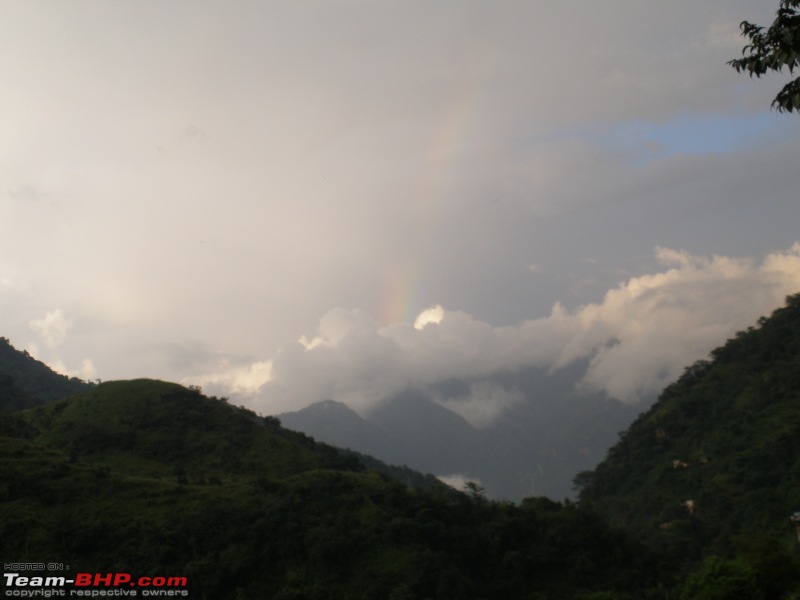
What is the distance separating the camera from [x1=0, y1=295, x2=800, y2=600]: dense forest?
43.8 meters

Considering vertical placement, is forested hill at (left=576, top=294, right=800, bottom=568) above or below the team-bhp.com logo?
above

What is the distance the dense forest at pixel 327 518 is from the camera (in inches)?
1726

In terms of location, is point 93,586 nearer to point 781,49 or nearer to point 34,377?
point 781,49

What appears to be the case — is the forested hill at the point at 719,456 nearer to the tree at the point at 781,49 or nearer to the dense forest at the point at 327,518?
the dense forest at the point at 327,518

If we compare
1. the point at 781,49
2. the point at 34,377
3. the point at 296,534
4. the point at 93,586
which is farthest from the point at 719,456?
the point at 34,377

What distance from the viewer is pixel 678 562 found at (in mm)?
60000

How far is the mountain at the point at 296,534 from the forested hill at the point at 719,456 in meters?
12.0

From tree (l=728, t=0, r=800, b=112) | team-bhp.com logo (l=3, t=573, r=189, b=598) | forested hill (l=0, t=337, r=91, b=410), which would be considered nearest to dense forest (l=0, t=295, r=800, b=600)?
team-bhp.com logo (l=3, t=573, r=189, b=598)

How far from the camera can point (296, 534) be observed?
4838 centimetres

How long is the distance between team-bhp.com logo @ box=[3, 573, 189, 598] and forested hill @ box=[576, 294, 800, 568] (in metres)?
40.8

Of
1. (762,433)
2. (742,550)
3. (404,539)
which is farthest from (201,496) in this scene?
(762,433)

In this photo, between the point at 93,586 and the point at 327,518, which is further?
the point at 327,518

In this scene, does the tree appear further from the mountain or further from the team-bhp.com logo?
the team-bhp.com logo

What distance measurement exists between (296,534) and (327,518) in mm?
3236
